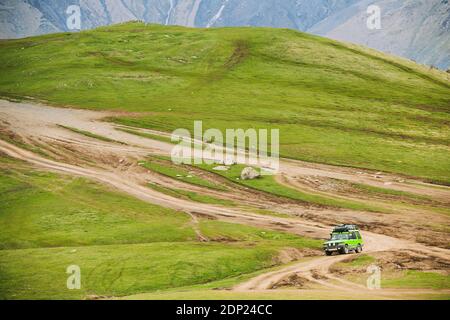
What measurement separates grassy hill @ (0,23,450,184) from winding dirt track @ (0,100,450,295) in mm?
6500

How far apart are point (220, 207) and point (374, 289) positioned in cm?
3364

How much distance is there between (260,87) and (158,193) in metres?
65.0

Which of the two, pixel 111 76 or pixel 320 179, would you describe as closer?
pixel 320 179

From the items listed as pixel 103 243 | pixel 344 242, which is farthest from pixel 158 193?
pixel 344 242

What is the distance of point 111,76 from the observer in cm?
14550

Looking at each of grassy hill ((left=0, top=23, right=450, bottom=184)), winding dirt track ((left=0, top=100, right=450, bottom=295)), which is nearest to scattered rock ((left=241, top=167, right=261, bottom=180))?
winding dirt track ((left=0, top=100, right=450, bottom=295))

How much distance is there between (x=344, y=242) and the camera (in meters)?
59.5

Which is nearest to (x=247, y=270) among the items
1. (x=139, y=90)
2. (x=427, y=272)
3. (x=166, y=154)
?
(x=427, y=272)

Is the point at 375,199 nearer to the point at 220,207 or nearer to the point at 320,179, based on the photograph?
the point at 320,179

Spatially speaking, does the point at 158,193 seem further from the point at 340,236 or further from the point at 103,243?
the point at 340,236

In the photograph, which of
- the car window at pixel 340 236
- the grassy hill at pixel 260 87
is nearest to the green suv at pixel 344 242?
the car window at pixel 340 236

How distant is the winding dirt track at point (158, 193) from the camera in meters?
54.1

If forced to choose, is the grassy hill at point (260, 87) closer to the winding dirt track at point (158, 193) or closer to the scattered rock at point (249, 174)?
the winding dirt track at point (158, 193)

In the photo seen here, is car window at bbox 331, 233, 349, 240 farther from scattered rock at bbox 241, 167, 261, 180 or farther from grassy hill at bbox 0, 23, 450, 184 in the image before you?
grassy hill at bbox 0, 23, 450, 184
